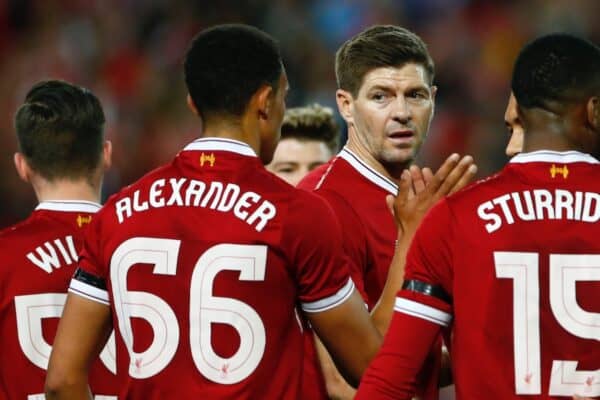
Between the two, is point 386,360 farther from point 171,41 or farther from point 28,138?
point 171,41

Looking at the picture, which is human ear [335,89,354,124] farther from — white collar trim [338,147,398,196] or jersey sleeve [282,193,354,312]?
jersey sleeve [282,193,354,312]

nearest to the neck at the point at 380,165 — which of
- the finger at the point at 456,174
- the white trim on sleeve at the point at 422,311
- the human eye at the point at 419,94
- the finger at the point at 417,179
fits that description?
the human eye at the point at 419,94

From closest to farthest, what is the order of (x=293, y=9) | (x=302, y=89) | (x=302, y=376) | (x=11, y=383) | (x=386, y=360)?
(x=386, y=360) → (x=302, y=376) → (x=11, y=383) → (x=302, y=89) → (x=293, y=9)

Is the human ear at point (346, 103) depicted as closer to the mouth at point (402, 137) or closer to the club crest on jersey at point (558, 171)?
the mouth at point (402, 137)

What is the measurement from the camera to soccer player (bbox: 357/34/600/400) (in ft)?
12.6

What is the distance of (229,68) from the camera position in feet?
14.0

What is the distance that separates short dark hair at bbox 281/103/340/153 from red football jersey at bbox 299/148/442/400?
94.8 inches

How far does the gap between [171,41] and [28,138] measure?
8.27 m

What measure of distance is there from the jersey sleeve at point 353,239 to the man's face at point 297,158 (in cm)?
258

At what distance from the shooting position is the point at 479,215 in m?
3.91

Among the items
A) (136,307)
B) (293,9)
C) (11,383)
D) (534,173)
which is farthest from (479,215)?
(293,9)

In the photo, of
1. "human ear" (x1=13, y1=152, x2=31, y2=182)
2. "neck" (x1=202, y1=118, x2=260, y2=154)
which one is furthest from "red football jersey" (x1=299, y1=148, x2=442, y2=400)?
"human ear" (x1=13, y1=152, x2=31, y2=182)

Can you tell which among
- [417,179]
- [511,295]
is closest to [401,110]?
[417,179]

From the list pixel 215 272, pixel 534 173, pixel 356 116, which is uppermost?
pixel 356 116
